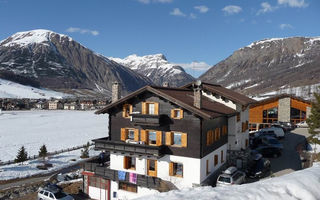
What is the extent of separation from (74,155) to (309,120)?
128 ft

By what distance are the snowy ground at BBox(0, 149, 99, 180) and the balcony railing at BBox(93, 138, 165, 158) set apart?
60.8 feet

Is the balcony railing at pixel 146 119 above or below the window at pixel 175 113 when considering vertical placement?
below

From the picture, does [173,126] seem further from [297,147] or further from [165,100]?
[297,147]

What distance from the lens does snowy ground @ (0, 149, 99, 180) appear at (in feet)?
121

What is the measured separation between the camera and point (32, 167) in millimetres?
40000

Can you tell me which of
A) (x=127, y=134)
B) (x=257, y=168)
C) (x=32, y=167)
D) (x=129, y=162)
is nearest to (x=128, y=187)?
(x=129, y=162)

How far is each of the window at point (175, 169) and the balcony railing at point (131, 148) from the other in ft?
4.42

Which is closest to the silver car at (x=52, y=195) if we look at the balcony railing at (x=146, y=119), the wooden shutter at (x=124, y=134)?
the wooden shutter at (x=124, y=134)

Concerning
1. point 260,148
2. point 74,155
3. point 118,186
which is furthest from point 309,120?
point 74,155

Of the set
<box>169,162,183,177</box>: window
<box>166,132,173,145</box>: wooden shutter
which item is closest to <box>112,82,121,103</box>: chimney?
<box>166,132,173,145</box>: wooden shutter

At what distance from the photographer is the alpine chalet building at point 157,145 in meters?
21.6

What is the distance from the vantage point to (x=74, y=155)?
Result: 1900 inches

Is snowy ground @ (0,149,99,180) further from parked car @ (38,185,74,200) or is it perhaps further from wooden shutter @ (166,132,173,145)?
wooden shutter @ (166,132,173,145)

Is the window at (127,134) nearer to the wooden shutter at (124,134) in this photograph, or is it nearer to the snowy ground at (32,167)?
the wooden shutter at (124,134)
